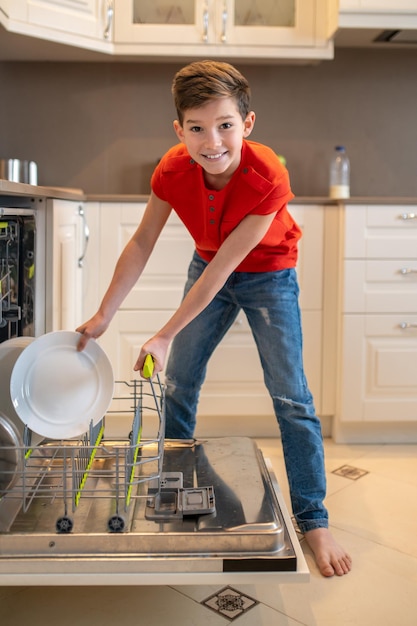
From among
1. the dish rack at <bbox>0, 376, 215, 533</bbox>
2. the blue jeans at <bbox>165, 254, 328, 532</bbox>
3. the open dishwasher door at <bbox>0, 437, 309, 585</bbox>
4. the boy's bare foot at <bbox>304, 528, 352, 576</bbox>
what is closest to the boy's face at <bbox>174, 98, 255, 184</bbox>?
the blue jeans at <bbox>165, 254, 328, 532</bbox>

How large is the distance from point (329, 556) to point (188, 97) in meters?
0.96

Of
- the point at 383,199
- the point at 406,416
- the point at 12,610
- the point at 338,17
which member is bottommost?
the point at 12,610

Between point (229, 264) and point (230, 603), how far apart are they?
2.07ft

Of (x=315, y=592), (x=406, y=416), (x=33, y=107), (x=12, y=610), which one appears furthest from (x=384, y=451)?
(x=33, y=107)

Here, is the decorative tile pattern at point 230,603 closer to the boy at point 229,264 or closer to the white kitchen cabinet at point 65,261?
the boy at point 229,264

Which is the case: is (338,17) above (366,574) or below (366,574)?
above

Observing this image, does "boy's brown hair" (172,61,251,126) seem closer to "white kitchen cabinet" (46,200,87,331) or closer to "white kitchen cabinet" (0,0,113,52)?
"white kitchen cabinet" (46,200,87,331)

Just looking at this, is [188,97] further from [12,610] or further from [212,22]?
[212,22]

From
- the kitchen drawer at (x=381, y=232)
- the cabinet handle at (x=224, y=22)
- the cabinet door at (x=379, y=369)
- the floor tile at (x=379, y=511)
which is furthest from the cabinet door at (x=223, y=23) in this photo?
the floor tile at (x=379, y=511)

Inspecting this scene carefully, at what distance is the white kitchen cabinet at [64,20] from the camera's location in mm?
2430

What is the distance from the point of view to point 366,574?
5.10 feet

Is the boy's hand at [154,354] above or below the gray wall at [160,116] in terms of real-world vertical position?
below

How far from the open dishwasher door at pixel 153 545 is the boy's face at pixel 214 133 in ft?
1.90

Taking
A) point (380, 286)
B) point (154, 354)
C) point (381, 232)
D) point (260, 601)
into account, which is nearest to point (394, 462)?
point (380, 286)
